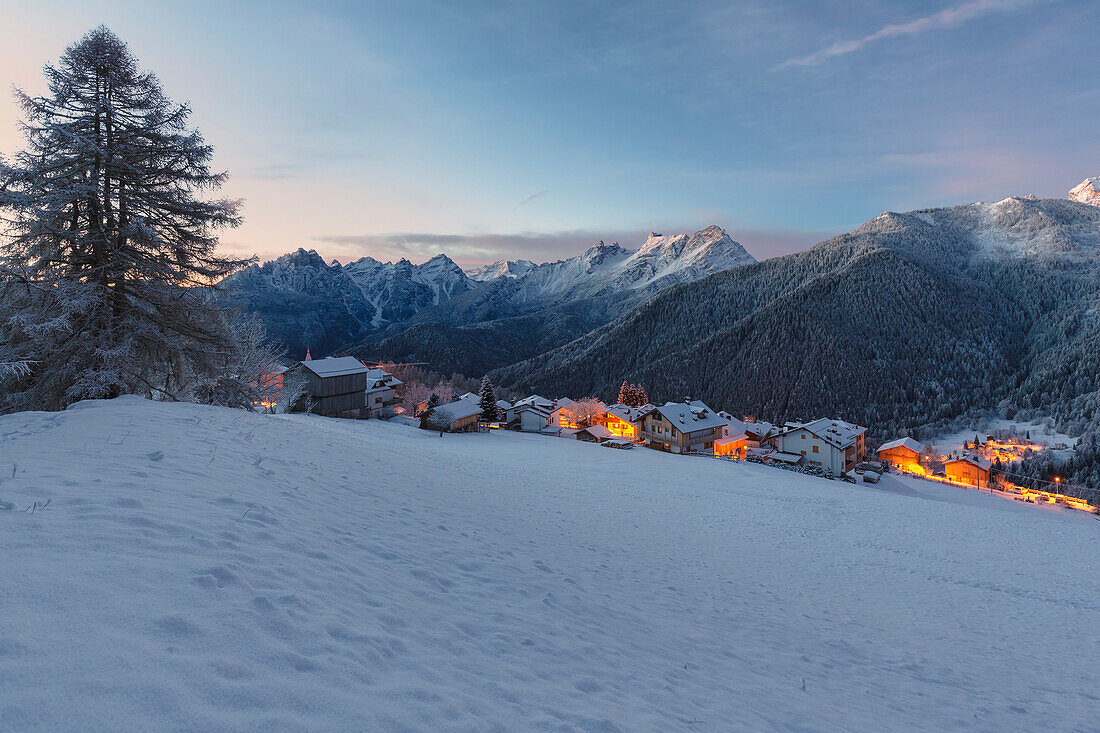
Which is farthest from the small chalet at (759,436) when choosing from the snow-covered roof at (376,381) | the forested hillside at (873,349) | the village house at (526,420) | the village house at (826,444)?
the forested hillside at (873,349)

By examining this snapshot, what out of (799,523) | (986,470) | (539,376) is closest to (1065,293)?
(986,470)

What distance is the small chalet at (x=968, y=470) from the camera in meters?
68.9

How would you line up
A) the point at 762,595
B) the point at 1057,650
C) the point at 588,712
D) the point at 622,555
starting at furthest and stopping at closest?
the point at 622,555
the point at 762,595
the point at 1057,650
the point at 588,712

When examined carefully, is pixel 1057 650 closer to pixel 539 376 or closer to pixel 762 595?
pixel 762 595

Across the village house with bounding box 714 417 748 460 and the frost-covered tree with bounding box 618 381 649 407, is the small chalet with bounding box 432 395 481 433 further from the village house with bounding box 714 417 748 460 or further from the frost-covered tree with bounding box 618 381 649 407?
the frost-covered tree with bounding box 618 381 649 407

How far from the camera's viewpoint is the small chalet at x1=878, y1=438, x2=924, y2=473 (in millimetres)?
74562

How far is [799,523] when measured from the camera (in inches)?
773

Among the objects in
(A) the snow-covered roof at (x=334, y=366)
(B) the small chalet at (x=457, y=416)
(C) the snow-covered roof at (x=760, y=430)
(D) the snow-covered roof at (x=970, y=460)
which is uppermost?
(A) the snow-covered roof at (x=334, y=366)

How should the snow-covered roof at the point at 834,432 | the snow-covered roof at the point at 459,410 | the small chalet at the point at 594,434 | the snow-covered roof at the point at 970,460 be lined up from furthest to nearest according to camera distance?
1. the snow-covered roof at the point at 970,460
2. the small chalet at the point at 594,434
3. the snow-covered roof at the point at 834,432
4. the snow-covered roof at the point at 459,410

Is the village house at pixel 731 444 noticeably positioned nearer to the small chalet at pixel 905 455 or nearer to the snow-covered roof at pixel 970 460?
the small chalet at pixel 905 455

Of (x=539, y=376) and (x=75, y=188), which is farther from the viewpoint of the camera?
(x=539, y=376)

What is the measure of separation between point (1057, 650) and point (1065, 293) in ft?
857

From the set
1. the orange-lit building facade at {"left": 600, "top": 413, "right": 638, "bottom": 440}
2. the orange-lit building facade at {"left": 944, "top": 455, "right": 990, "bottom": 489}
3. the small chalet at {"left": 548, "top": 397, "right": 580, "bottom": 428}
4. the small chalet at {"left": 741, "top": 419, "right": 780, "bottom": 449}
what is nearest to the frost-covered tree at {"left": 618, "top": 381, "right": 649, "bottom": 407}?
the orange-lit building facade at {"left": 600, "top": 413, "right": 638, "bottom": 440}

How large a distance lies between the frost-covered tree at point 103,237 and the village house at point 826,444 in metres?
62.9
